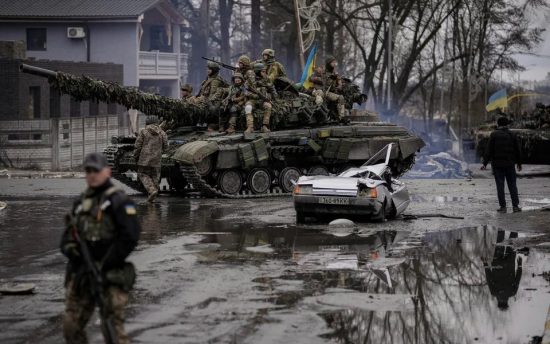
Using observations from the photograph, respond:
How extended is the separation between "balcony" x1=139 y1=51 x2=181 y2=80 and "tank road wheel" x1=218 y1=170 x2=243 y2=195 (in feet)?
107

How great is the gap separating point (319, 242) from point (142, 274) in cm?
356

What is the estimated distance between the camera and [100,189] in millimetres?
8211

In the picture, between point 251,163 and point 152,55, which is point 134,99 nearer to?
point 251,163

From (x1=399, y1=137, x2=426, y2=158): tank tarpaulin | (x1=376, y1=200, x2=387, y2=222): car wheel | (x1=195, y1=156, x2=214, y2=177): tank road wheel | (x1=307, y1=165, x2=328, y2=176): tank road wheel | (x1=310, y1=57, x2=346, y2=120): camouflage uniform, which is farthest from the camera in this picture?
(x1=399, y1=137, x2=426, y2=158): tank tarpaulin

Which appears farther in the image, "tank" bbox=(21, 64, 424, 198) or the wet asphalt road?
"tank" bbox=(21, 64, 424, 198)

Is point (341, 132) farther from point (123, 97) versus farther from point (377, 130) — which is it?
point (123, 97)

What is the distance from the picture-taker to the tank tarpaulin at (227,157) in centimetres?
2300

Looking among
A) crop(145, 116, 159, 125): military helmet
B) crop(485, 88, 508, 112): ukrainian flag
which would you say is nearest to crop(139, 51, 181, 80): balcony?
crop(485, 88, 508, 112): ukrainian flag

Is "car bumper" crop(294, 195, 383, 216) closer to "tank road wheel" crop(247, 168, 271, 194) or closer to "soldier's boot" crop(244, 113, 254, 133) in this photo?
"tank road wheel" crop(247, 168, 271, 194)

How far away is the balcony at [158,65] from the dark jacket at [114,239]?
157 ft

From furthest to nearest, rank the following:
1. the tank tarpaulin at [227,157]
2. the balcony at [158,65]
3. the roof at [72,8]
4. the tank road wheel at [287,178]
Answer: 1. the balcony at [158,65]
2. the roof at [72,8]
3. the tank road wheel at [287,178]
4. the tank tarpaulin at [227,157]

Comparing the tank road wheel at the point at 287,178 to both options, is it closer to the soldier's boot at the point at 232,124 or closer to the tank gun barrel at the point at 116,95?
the soldier's boot at the point at 232,124

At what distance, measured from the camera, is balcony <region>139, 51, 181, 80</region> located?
56.1 metres

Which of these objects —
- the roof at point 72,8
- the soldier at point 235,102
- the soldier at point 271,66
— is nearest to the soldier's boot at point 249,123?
the soldier at point 235,102
